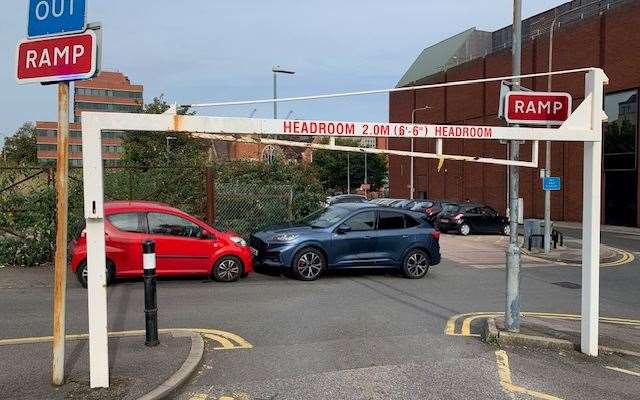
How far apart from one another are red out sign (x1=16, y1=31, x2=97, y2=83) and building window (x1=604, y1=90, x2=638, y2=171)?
3199cm

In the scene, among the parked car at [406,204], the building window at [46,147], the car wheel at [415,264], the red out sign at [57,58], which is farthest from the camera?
the building window at [46,147]

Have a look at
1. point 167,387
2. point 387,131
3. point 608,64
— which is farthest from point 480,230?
point 167,387

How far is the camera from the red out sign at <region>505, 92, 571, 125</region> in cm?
654

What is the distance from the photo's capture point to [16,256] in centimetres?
1205

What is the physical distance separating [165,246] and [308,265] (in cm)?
284

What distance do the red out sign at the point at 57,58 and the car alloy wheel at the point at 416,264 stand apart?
8.89 metres

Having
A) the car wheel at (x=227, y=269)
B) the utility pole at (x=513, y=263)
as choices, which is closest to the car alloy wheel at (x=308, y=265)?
the car wheel at (x=227, y=269)

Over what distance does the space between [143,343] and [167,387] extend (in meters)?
1.45

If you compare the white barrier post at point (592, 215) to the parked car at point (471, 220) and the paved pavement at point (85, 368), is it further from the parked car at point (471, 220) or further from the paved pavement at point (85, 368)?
the parked car at point (471, 220)

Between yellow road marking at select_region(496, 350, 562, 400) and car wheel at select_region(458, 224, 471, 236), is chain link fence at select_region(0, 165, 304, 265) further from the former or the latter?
car wheel at select_region(458, 224, 471, 236)

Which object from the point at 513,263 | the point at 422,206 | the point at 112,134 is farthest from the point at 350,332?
the point at 112,134

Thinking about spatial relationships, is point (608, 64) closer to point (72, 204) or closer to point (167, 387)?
point (72, 204)

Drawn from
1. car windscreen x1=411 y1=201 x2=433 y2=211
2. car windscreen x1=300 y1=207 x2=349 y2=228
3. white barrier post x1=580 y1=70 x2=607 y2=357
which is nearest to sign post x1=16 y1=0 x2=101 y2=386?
white barrier post x1=580 y1=70 x2=607 y2=357

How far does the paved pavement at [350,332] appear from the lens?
17.0 feet
